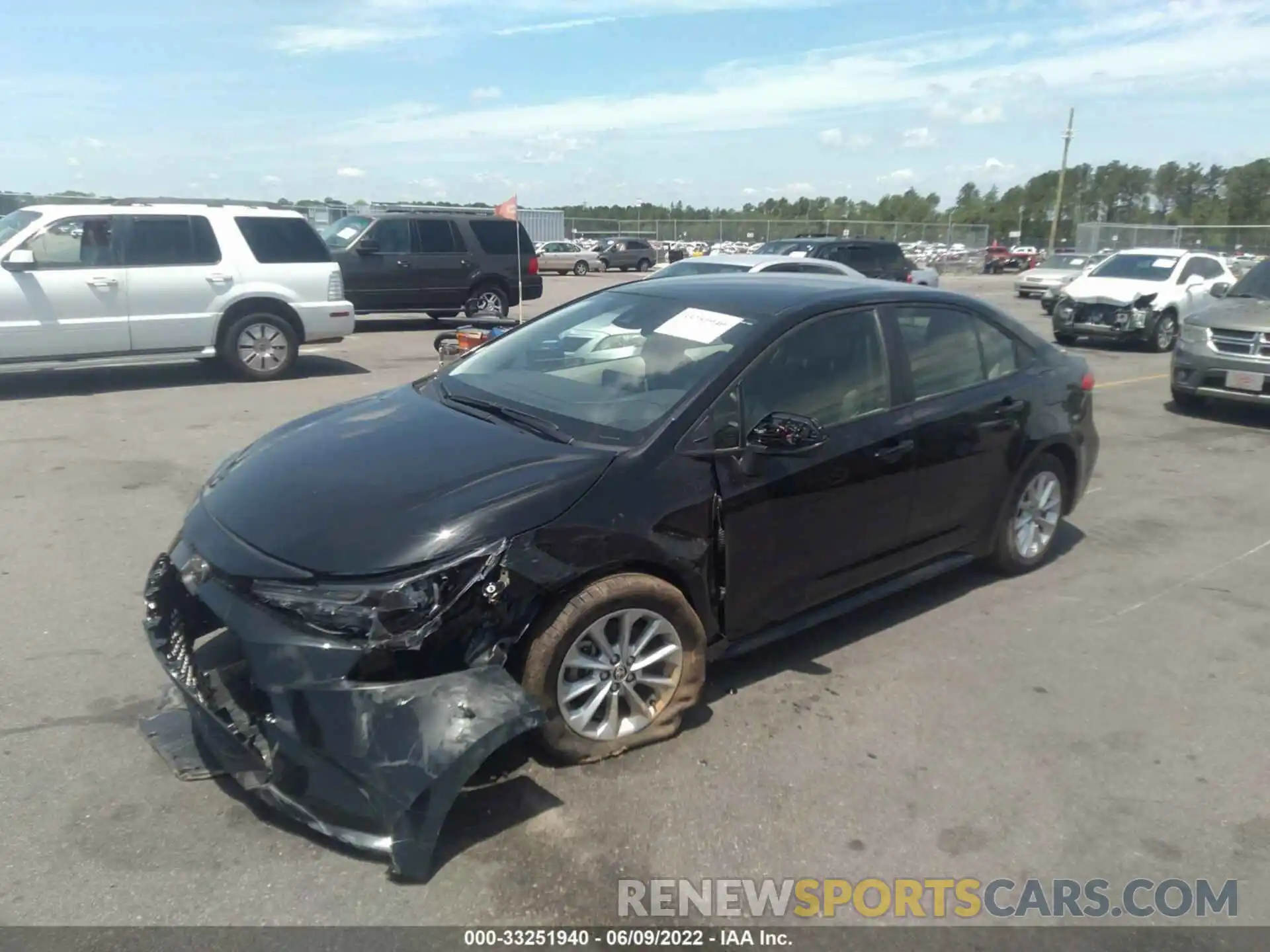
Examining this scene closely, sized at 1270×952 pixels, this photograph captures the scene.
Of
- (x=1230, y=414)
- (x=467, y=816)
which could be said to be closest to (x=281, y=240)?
(x=467, y=816)

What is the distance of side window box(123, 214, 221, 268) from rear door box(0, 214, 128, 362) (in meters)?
0.18

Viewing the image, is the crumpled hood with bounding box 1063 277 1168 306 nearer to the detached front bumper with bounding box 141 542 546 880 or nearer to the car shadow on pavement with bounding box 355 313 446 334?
the car shadow on pavement with bounding box 355 313 446 334

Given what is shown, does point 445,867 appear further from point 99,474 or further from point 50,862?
point 99,474

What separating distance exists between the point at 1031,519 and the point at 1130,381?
Result: 29.4 feet

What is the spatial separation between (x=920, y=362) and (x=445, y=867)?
3120mm

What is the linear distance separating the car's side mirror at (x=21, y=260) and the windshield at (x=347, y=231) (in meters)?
6.68

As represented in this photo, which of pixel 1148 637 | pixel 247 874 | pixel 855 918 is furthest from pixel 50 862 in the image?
pixel 1148 637

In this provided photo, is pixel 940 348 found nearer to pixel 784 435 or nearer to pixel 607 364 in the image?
pixel 784 435

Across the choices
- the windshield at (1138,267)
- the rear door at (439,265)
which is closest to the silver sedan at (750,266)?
the rear door at (439,265)

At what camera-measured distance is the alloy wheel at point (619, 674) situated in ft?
11.3

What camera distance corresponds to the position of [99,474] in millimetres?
7215

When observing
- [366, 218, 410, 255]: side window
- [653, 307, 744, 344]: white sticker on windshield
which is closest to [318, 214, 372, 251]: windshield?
[366, 218, 410, 255]: side window

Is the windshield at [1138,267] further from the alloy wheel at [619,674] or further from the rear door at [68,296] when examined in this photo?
the alloy wheel at [619,674]

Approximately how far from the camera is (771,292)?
4.56m
